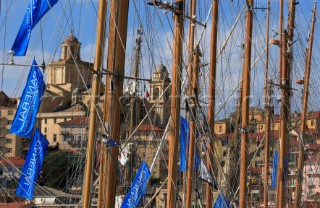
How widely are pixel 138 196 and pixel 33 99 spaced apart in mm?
4559

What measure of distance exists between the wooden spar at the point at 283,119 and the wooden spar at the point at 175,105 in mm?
8862

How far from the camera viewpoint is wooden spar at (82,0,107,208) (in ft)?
48.1

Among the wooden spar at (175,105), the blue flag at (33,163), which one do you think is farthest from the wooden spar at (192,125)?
the blue flag at (33,163)

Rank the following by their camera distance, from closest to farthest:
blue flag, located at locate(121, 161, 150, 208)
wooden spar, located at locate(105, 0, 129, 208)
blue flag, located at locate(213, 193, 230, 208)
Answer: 1. wooden spar, located at locate(105, 0, 129, 208)
2. blue flag, located at locate(121, 161, 150, 208)
3. blue flag, located at locate(213, 193, 230, 208)

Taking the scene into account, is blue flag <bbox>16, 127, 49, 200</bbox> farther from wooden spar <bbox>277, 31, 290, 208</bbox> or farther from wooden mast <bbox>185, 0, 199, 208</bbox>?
wooden spar <bbox>277, 31, 290, 208</bbox>

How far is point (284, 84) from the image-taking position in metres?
27.9

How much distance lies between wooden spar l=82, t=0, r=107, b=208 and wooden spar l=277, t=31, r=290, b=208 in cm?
1268

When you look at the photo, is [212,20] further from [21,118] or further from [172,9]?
[21,118]

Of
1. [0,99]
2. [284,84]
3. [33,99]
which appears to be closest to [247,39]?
[284,84]

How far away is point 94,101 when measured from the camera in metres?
15.2

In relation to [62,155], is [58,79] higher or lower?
higher

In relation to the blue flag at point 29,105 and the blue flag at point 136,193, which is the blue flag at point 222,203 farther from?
the blue flag at point 29,105

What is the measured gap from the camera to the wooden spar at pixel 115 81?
14938mm

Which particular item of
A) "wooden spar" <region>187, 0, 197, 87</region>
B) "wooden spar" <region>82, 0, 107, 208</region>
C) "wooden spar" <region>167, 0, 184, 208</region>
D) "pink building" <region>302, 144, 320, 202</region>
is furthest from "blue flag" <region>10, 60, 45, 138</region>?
"pink building" <region>302, 144, 320, 202</region>
